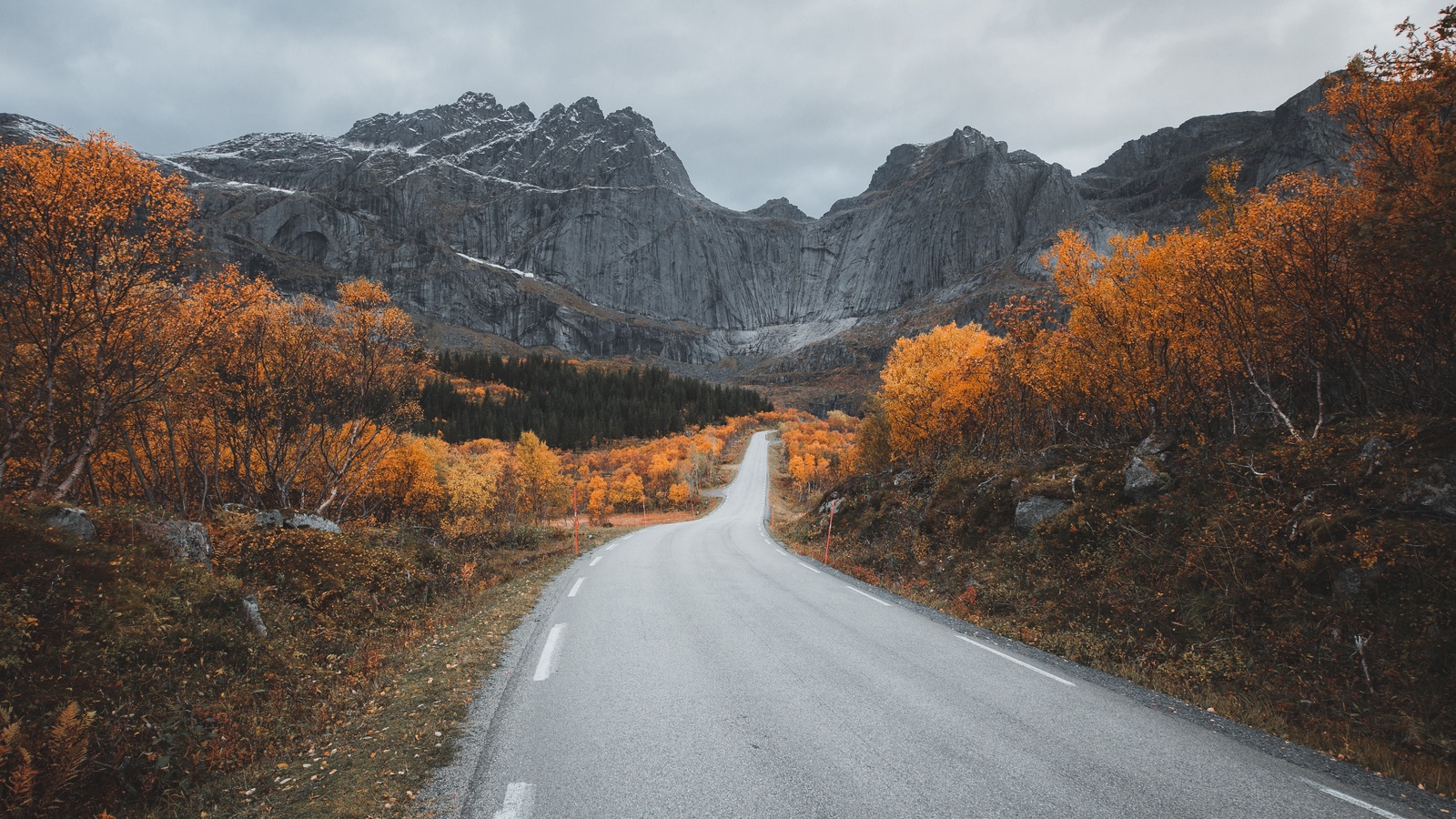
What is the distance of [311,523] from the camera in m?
11.6

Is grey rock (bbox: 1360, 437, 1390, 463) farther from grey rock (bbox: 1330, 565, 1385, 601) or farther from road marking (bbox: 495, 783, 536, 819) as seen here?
road marking (bbox: 495, 783, 536, 819)

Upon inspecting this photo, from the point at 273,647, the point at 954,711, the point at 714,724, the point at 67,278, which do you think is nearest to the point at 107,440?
the point at 67,278

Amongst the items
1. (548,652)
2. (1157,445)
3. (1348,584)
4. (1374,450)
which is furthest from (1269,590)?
(548,652)

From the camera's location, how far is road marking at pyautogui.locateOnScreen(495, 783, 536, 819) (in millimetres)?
3582

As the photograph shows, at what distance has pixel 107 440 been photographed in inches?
441

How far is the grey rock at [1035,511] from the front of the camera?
12163 mm

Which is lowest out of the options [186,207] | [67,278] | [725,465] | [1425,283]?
[725,465]

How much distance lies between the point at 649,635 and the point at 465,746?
3629mm

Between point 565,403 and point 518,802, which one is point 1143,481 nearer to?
point 518,802

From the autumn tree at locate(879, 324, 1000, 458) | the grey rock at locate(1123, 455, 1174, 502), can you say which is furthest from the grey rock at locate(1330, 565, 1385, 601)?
the autumn tree at locate(879, 324, 1000, 458)

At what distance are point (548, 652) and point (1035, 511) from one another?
11.0 metres

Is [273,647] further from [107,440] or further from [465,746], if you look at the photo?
[107,440]

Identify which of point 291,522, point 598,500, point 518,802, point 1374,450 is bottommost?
point 598,500

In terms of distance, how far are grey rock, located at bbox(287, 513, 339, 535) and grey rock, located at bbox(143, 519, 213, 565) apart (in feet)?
9.07
